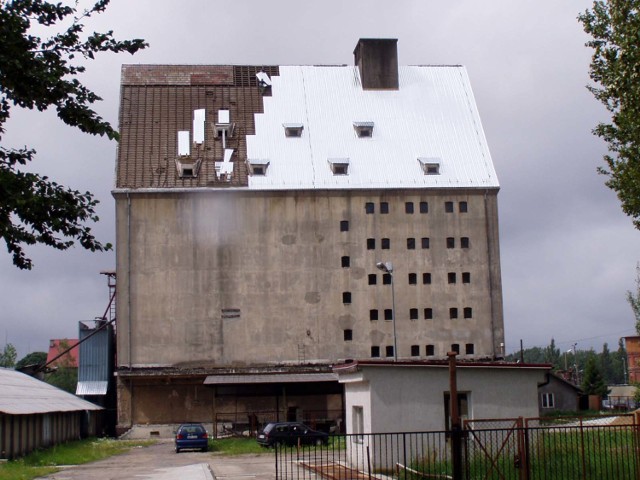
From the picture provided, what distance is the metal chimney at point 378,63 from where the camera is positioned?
69.0 meters

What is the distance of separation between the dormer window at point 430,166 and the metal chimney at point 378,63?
8323 mm

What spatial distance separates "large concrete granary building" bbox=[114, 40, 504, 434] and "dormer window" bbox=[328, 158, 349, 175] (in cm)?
7

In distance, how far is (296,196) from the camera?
202ft

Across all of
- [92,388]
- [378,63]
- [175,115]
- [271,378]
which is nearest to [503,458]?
[271,378]

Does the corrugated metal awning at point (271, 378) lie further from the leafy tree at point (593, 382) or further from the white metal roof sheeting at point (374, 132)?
the leafy tree at point (593, 382)

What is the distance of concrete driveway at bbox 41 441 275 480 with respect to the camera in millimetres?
30000

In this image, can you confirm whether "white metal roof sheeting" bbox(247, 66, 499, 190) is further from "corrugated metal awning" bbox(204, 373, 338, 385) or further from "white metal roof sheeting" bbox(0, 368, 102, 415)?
"white metal roof sheeting" bbox(0, 368, 102, 415)

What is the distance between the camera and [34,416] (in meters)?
43.3

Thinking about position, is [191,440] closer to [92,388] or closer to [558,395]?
[92,388]

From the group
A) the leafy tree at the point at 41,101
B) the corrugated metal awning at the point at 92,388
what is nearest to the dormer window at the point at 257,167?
the corrugated metal awning at the point at 92,388

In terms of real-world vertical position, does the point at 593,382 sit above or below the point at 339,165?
below

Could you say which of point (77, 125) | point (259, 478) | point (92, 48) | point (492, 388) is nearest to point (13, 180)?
point (77, 125)

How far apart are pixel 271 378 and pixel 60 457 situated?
2005 centimetres

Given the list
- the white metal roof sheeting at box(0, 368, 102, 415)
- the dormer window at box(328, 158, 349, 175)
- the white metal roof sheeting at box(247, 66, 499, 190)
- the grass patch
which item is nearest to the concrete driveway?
the grass patch
